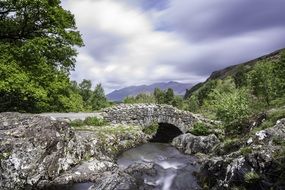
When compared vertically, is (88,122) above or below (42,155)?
above

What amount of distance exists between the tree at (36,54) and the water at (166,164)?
24.8ft

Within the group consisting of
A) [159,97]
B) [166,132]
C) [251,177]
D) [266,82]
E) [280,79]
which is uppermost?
[280,79]

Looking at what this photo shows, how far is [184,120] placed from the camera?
143 ft

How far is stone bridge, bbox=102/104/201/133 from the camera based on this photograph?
1668 inches

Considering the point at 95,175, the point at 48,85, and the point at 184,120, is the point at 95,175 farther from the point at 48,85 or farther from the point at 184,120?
the point at 184,120

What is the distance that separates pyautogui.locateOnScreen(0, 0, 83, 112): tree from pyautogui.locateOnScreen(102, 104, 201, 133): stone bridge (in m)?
10.4

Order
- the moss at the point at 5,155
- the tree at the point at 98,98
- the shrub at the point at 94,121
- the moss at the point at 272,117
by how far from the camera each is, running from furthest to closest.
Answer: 1. the tree at the point at 98,98
2. the shrub at the point at 94,121
3. the moss at the point at 5,155
4. the moss at the point at 272,117

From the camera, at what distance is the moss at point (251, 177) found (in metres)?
14.5

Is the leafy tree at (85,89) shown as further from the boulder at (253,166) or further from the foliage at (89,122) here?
the boulder at (253,166)

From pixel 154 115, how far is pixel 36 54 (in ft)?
59.8

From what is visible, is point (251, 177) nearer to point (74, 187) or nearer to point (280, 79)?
point (74, 187)

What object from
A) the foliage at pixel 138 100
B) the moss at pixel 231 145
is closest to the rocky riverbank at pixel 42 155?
the moss at pixel 231 145

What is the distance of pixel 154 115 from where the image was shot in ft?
143

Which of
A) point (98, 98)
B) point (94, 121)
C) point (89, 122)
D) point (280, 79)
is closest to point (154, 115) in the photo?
point (94, 121)
